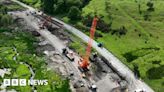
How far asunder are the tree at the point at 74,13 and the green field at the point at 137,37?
9.63 ft

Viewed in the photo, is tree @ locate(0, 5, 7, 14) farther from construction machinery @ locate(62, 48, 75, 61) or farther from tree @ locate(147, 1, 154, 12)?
tree @ locate(147, 1, 154, 12)

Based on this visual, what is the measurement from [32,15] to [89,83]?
64.3m

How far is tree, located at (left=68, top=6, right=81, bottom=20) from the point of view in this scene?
151 meters

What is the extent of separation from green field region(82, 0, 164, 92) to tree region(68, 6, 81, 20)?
2.94 metres

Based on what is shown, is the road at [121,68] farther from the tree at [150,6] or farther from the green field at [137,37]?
the tree at [150,6]

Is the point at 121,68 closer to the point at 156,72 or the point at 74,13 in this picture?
the point at 156,72

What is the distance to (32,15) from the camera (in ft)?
523

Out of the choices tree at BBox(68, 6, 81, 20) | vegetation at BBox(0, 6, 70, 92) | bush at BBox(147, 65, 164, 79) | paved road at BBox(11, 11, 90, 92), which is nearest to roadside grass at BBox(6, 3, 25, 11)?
paved road at BBox(11, 11, 90, 92)

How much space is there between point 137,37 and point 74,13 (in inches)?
1182

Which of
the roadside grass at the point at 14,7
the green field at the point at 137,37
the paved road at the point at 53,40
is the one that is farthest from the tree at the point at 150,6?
the roadside grass at the point at 14,7

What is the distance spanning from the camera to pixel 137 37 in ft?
445

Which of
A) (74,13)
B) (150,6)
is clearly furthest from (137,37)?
(74,13)

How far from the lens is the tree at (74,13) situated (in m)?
151

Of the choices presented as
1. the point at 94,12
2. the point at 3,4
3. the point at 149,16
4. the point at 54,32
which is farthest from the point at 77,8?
the point at 3,4
